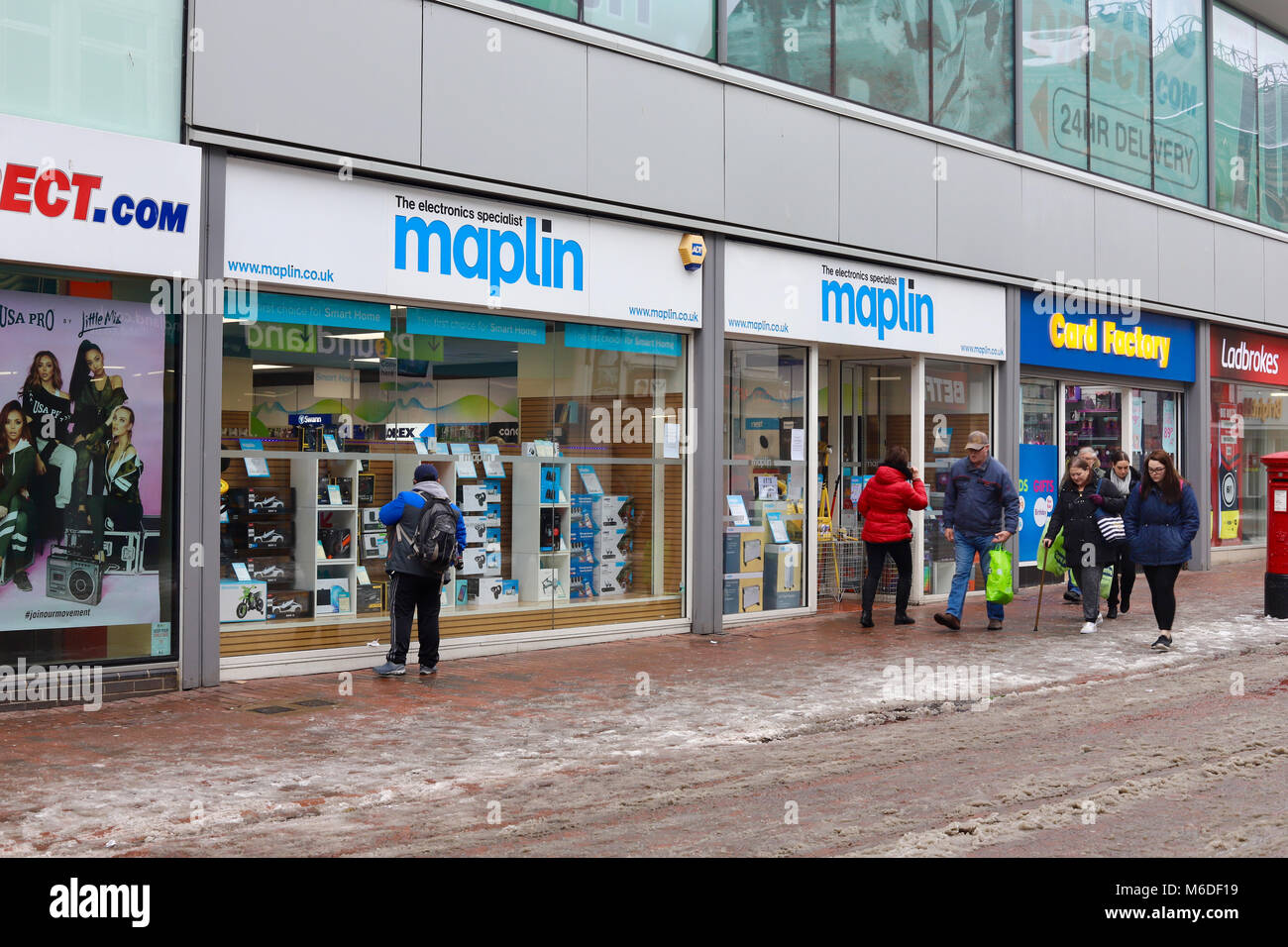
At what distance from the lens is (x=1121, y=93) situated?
802 inches

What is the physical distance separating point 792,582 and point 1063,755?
7502mm

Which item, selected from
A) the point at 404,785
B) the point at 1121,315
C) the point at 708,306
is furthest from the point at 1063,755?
the point at 1121,315

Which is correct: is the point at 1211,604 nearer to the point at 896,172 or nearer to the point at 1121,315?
the point at 1121,315

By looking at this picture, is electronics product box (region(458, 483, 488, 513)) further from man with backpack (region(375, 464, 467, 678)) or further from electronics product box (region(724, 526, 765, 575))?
electronics product box (region(724, 526, 765, 575))

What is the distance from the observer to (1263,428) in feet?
80.8

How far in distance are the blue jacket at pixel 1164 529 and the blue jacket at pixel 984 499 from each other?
157cm

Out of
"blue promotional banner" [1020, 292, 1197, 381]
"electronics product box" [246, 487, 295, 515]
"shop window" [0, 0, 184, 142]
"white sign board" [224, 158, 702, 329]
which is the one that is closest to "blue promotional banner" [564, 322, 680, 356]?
"white sign board" [224, 158, 702, 329]

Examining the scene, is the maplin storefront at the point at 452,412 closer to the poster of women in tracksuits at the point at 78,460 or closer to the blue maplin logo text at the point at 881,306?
the poster of women in tracksuits at the point at 78,460

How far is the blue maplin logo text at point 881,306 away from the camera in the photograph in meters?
15.4

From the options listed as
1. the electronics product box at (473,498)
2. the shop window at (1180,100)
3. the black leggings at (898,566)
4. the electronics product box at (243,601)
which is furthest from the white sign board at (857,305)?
the electronics product box at (243,601)

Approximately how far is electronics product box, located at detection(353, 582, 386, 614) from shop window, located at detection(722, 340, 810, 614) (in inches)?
166

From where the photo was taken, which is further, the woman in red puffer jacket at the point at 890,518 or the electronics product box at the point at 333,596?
the woman in red puffer jacket at the point at 890,518

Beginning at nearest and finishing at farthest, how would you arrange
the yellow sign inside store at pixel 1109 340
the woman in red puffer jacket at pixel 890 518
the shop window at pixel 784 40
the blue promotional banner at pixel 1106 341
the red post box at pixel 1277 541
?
the shop window at pixel 784 40 < the woman in red puffer jacket at pixel 890 518 < the red post box at pixel 1277 541 < the blue promotional banner at pixel 1106 341 < the yellow sign inside store at pixel 1109 340

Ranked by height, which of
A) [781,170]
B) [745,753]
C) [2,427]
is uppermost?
[781,170]
